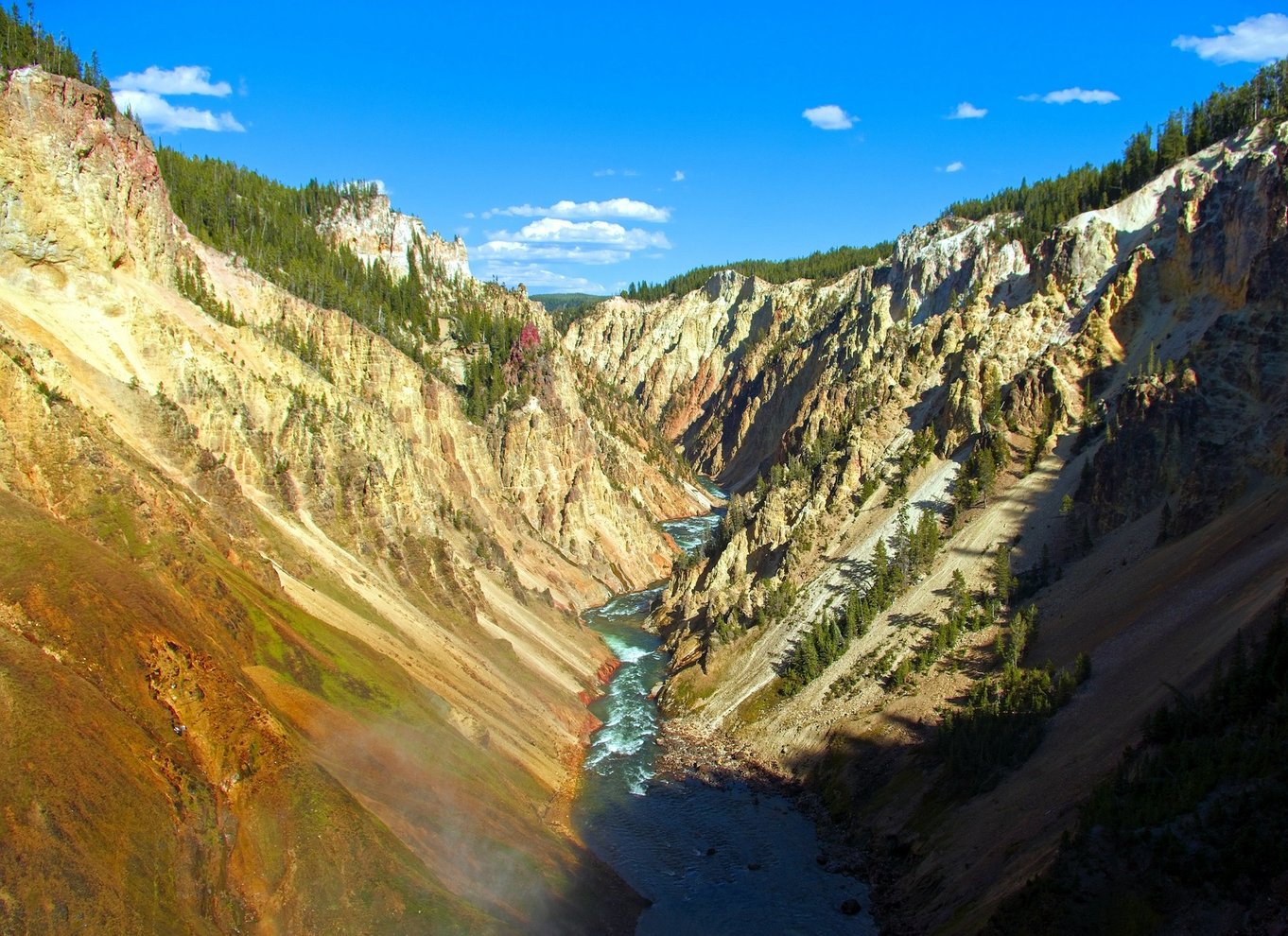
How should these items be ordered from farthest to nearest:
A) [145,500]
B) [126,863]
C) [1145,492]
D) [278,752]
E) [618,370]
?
[618,370] → [1145,492] → [145,500] → [278,752] → [126,863]

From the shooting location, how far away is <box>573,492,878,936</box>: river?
3453 cm

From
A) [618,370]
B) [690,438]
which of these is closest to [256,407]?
[690,438]

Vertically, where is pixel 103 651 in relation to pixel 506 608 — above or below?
above

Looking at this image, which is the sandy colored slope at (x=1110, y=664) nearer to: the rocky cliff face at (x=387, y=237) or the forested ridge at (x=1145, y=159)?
the forested ridge at (x=1145, y=159)

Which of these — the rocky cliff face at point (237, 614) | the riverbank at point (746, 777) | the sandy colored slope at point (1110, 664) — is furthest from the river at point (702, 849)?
the sandy colored slope at point (1110, 664)

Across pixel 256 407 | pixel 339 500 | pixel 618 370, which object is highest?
pixel 618 370

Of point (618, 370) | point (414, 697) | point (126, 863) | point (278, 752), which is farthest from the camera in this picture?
point (618, 370)

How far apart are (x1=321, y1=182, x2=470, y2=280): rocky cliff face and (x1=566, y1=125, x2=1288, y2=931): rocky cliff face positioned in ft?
214

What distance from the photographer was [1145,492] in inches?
1957

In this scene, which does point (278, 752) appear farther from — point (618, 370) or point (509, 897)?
point (618, 370)

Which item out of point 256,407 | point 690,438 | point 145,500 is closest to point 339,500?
point 256,407

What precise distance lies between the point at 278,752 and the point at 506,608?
36.2 meters

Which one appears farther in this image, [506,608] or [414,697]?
[506,608]

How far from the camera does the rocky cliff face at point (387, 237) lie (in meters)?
125
